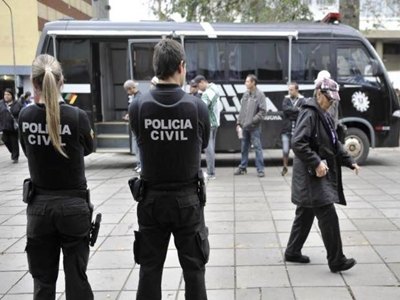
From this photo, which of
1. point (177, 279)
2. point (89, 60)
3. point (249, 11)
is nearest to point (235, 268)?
point (177, 279)

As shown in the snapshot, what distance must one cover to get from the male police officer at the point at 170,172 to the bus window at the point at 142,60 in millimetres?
8086

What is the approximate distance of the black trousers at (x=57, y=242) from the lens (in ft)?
10.3

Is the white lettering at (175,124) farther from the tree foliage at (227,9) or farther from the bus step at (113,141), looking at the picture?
the tree foliage at (227,9)

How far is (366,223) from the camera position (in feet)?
20.4

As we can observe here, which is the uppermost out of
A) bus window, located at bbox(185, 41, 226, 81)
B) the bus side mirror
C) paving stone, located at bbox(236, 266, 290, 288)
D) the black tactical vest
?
bus window, located at bbox(185, 41, 226, 81)

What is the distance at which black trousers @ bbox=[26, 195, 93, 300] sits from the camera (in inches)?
124

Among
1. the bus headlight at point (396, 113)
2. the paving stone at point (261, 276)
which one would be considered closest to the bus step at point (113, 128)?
the bus headlight at point (396, 113)

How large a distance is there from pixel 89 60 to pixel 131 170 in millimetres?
2536

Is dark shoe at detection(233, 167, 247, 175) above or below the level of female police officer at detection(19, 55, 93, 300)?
below

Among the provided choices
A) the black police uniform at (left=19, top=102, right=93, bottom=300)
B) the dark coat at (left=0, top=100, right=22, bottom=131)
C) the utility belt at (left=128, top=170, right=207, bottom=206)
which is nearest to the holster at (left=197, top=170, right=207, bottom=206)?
the utility belt at (left=128, top=170, right=207, bottom=206)

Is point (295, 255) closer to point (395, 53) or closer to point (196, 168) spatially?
point (196, 168)

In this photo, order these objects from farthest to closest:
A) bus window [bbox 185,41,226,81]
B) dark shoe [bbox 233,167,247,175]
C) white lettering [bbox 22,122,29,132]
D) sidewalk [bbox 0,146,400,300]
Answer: bus window [bbox 185,41,226,81] → dark shoe [bbox 233,167,247,175] → sidewalk [bbox 0,146,400,300] → white lettering [bbox 22,122,29,132]

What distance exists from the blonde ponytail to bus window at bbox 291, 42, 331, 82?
28.0 feet

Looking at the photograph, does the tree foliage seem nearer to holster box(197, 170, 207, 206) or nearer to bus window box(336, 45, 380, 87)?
bus window box(336, 45, 380, 87)
